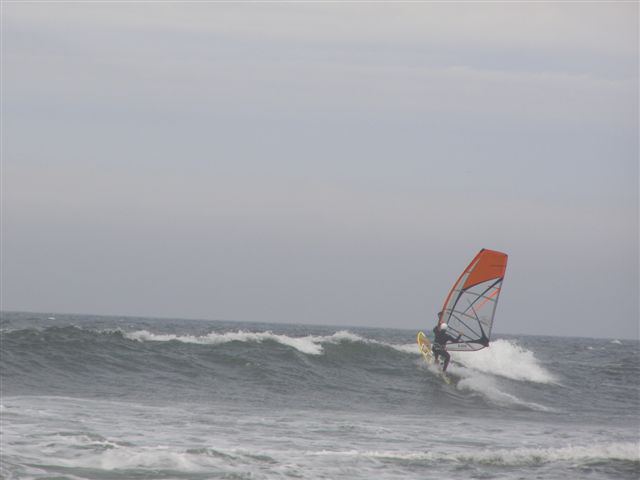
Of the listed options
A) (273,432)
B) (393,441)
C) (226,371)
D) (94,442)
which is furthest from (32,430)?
(226,371)

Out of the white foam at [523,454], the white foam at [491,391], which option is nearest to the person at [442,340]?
the white foam at [491,391]

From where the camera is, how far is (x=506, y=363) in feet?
67.3

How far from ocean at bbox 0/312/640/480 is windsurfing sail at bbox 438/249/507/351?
3.56ft

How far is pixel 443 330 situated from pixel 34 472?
344 inches

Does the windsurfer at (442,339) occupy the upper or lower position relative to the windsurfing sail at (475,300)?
lower

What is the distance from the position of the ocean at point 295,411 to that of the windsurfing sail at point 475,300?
1.09 metres

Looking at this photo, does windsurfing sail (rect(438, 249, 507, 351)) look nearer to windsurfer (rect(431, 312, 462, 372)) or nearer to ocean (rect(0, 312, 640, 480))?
windsurfer (rect(431, 312, 462, 372))

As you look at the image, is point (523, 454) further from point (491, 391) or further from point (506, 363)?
point (506, 363)

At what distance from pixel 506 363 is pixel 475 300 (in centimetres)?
668

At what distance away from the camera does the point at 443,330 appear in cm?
1448

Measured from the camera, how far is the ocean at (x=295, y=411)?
7.77 m

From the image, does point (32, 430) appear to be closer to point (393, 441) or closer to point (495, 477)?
point (393, 441)

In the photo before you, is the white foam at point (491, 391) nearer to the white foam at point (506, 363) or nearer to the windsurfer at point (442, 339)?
the windsurfer at point (442, 339)

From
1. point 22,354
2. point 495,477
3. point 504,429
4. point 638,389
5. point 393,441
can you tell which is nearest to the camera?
point 495,477
